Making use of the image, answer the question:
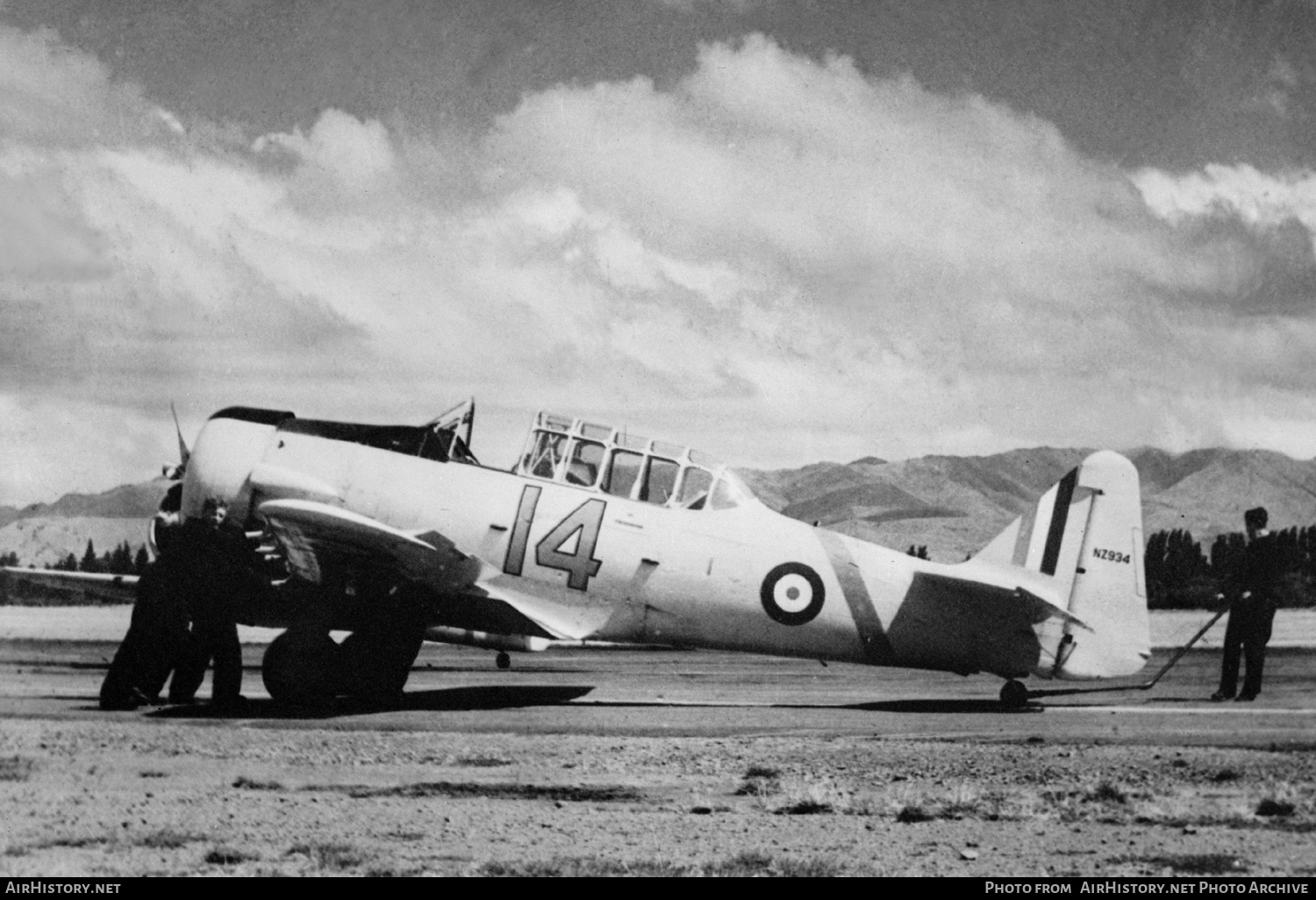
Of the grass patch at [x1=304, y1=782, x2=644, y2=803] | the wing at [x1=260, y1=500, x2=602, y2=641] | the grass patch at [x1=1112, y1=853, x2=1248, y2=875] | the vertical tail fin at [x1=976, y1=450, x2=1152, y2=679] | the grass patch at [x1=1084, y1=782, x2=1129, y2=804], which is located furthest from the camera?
the vertical tail fin at [x1=976, y1=450, x2=1152, y2=679]

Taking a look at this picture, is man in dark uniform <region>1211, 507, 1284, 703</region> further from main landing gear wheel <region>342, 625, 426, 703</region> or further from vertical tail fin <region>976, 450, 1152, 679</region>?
main landing gear wheel <region>342, 625, 426, 703</region>

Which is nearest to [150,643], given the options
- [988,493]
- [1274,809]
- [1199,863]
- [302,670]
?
[302,670]

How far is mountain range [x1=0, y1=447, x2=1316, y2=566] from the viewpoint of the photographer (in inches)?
2520

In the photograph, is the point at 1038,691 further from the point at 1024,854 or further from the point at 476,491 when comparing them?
the point at 1024,854

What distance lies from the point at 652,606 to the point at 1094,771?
433 cm

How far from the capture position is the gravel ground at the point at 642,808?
5020 millimetres

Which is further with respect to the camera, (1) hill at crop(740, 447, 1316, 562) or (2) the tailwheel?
(1) hill at crop(740, 447, 1316, 562)

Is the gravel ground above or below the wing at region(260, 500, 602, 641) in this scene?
below

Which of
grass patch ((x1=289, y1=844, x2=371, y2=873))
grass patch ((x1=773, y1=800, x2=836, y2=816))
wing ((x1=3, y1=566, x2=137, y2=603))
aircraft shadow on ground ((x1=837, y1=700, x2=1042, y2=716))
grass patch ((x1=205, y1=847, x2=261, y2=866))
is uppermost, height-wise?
aircraft shadow on ground ((x1=837, y1=700, x2=1042, y2=716))

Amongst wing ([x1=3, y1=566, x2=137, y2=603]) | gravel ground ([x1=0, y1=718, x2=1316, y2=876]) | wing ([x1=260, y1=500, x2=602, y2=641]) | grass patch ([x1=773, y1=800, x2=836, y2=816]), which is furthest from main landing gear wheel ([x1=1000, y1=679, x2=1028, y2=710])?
wing ([x1=3, y1=566, x2=137, y2=603])

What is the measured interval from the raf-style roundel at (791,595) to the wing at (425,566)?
5.18 ft

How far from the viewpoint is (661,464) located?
1046 centimetres

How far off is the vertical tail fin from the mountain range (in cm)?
3928

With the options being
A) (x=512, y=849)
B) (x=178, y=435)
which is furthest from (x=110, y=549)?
(x=512, y=849)
